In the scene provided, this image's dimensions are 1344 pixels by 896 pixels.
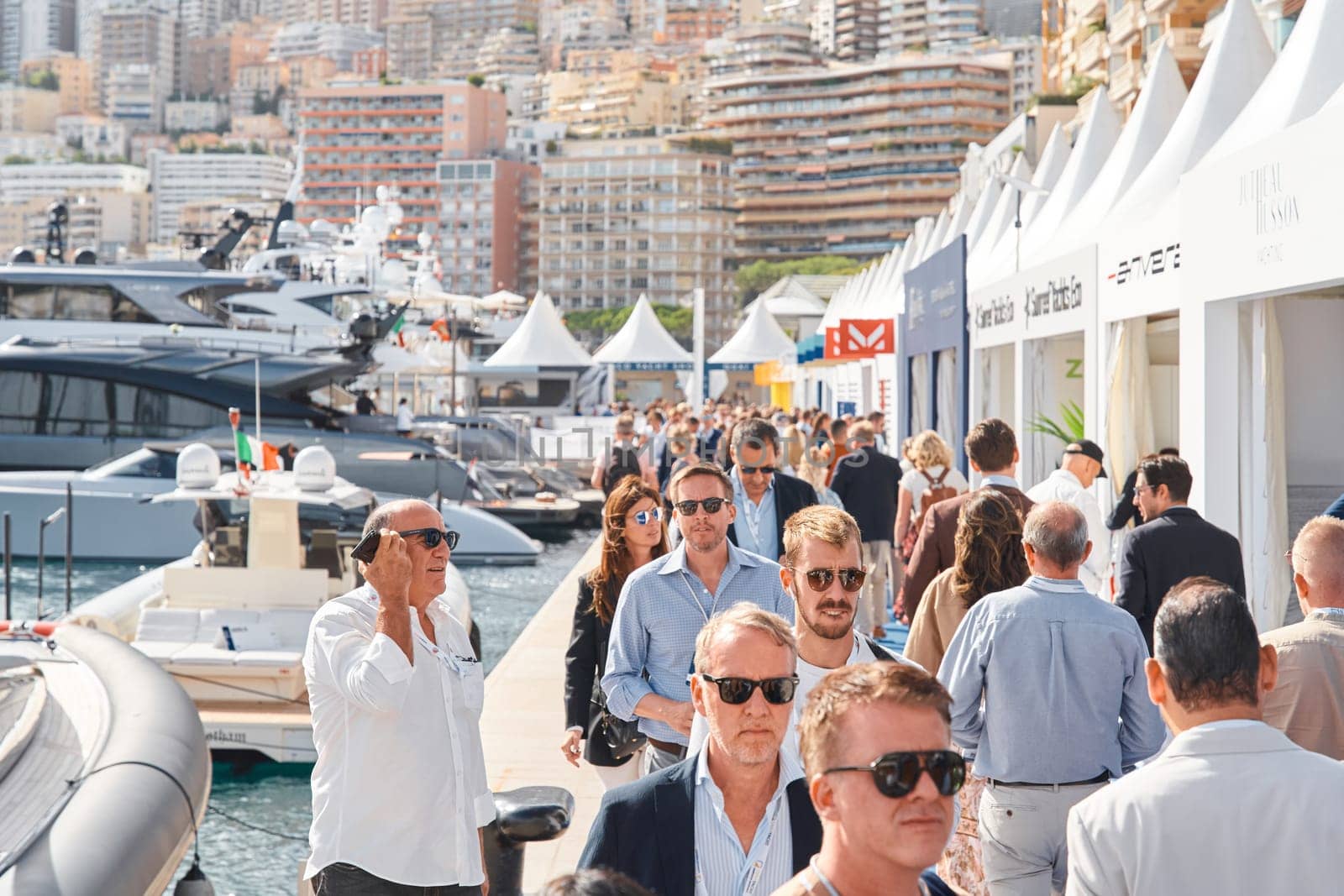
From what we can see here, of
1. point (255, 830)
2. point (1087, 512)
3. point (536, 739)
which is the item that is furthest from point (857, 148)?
point (1087, 512)

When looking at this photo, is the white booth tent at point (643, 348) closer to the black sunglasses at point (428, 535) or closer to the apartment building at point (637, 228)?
the black sunglasses at point (428, 535)

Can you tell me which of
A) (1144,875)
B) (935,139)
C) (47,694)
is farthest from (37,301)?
(935,139)

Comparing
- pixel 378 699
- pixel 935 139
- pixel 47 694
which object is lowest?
pixel 47 694

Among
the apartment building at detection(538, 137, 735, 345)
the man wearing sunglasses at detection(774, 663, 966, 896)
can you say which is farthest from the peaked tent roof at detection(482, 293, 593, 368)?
the apartment building at detection(538, 137, 735, 345)

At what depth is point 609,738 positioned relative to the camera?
5.26 m

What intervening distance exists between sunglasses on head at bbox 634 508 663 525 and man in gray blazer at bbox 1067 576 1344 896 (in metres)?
2.67

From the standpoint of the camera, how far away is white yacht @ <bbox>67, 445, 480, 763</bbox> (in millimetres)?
10844

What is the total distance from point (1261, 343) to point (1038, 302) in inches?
180

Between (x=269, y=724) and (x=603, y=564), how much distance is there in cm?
595

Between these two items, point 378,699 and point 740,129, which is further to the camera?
point 740,129

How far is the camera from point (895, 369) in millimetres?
21594

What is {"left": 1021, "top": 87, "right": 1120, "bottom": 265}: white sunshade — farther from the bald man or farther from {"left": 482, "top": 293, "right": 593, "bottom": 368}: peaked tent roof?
{"left": 482, "top": 293, "right": 593, "bottom": 368}: peaked tent roof

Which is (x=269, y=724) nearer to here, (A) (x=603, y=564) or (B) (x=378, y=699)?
(A) (x=603, y=564)

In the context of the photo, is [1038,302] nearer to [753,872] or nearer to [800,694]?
[800,694]
